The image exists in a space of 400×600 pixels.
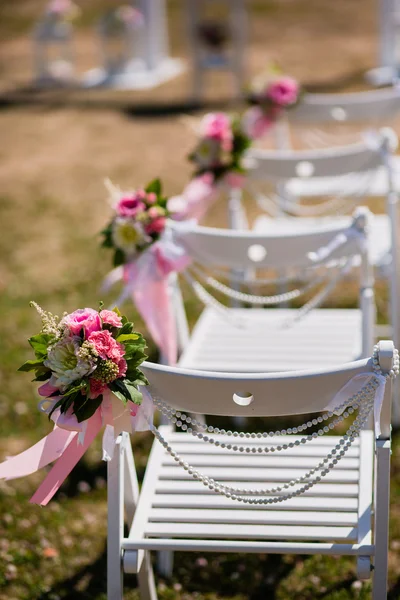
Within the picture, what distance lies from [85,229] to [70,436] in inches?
183

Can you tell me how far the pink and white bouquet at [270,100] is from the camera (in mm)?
5152

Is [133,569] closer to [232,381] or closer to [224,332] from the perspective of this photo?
[232,381]

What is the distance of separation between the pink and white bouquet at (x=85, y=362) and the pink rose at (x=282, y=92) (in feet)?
10.6

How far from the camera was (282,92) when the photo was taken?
5180 millimetres

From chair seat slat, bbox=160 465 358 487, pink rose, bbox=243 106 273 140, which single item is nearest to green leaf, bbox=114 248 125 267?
chair seat slat, bbox=160 465 358 487

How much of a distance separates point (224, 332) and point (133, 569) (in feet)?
5.30

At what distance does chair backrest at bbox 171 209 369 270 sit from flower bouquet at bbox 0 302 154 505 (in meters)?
0.84

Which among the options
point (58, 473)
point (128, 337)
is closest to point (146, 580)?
point (58, 473)

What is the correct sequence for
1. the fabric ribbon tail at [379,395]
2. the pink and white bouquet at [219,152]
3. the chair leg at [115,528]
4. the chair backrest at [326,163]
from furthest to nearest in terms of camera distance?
the pink and white bouquet at [219,152] → the chair backrest at [326,163] → the chair leg at [115,528] → the fabric ribbon tail at [379,395]

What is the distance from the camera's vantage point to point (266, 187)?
7598 mm

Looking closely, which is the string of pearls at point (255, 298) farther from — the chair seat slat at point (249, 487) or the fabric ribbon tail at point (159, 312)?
the chair seat slat at point (249, 487)

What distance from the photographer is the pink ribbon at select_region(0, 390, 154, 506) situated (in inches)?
87.6

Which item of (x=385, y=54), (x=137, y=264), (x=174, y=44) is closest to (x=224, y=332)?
(x=137, y=264)

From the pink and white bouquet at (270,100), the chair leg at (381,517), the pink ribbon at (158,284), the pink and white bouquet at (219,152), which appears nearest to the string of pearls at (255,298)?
the pink ribbon at (158,284)
